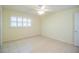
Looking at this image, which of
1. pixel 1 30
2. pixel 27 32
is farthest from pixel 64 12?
pixel 1 30

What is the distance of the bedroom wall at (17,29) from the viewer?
1.76 m

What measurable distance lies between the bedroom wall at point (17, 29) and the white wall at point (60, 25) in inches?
5.5

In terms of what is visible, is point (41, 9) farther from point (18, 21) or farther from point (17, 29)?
point (17, 29)

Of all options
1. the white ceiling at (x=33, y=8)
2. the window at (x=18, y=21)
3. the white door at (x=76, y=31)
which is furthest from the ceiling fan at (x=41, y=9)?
the white door at (x=76, y=31)

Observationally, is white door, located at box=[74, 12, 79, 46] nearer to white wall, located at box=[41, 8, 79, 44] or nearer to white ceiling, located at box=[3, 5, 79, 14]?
white wall, located at box=[41, 8, 79, 44]

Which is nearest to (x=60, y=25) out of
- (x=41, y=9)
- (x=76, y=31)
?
(x=76, y=31)

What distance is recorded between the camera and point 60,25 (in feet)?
6.07

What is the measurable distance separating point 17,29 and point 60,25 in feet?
2.75

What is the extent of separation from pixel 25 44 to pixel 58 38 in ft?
2.13

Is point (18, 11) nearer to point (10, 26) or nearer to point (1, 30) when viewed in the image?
point (10, 26)

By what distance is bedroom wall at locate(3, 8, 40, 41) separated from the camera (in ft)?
5.78

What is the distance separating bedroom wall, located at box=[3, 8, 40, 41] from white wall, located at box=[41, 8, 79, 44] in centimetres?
14

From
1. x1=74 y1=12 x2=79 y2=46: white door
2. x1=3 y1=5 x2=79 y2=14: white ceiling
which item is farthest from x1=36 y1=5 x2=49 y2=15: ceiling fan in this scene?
x1=74 y1=12 x2=79 y2=46: white door

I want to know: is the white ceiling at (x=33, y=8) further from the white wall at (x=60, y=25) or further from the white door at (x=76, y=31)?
the white door at (x=76, y=31)
